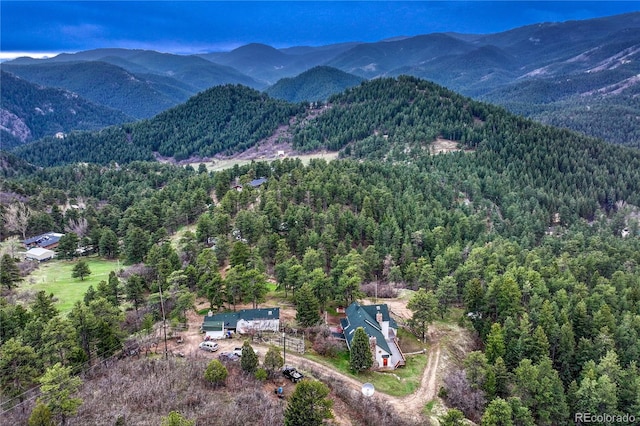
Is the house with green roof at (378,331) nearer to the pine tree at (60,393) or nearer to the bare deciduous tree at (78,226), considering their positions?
the pine tree at (60,393)

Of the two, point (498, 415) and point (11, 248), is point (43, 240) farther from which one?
point (498, 415)

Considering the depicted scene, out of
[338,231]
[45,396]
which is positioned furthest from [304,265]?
[45,396]

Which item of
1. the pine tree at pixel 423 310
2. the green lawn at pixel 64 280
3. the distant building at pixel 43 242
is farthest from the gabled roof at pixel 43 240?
the pine tree at pixel 423 310

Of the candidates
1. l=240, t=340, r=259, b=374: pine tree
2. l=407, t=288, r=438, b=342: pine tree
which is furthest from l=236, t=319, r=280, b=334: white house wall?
l=407, t=288, r=438, b=342: pine tree

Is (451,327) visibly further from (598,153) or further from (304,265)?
(598,153)

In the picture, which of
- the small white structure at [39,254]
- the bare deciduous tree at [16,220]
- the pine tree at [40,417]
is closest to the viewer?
the pine tree at [40,417]

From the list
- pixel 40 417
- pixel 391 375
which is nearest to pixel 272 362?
pixel 391 375
